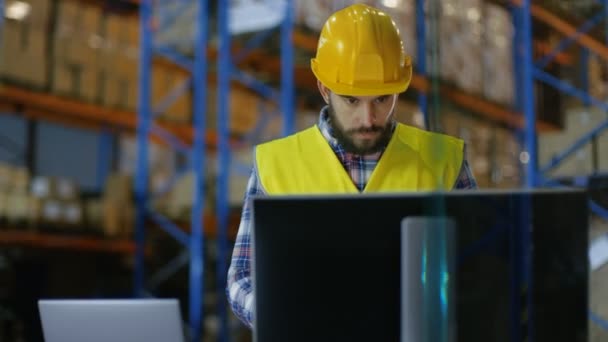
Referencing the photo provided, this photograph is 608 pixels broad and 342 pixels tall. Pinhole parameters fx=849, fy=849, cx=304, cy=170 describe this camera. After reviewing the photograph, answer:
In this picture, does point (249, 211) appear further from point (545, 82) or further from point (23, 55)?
point (23, 55)

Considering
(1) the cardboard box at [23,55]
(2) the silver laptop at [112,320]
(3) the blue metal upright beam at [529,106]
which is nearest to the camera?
(2) the silver laptop at [112,320]

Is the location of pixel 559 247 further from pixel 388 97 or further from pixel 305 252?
pixel 388 97

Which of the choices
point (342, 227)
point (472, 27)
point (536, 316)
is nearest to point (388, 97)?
point (342, 227)

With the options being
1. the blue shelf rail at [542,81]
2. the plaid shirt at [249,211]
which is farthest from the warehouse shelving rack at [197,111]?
the plaid shirt at [249,211]

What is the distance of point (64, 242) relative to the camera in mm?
7148

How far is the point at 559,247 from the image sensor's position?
3.66 feet

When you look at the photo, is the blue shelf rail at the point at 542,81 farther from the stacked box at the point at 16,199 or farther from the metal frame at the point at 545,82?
the stacked box at the point at 16,199

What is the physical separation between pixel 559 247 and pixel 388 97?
40.0 inches

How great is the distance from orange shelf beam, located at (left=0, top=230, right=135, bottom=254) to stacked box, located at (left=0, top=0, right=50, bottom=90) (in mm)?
1201

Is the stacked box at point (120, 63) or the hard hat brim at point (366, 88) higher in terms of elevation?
the stacked box at point (120, 63)

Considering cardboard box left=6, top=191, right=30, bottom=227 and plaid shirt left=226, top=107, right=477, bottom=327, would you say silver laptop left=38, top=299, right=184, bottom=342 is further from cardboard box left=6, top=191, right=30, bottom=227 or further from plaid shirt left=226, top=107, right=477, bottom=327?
cardboard box left=6, top=191, right=30, bottom=227

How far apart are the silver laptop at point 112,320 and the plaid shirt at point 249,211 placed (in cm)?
21

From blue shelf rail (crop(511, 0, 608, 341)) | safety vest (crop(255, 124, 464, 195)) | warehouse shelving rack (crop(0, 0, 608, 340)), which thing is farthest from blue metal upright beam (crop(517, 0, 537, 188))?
safety vest (crop(255, 124, 464, 195))

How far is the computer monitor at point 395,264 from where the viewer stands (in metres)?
1.07
